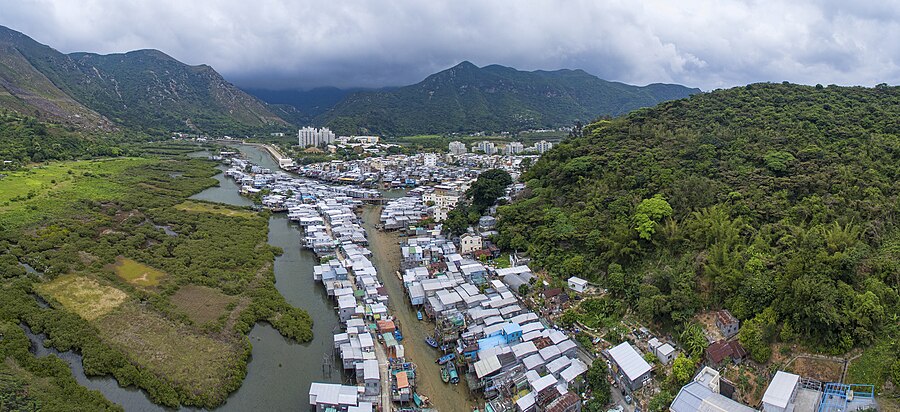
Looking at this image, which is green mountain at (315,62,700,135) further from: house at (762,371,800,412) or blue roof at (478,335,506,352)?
house at (762,371,800,412)

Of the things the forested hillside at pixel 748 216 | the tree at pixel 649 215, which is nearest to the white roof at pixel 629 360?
the forested hillside at pixel 748 216

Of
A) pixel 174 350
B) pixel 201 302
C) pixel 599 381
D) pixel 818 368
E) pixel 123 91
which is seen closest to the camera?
pixel 818 368

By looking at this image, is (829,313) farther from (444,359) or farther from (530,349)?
(444,359)

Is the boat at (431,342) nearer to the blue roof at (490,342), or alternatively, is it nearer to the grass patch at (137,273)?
the blue roof at (490,342)

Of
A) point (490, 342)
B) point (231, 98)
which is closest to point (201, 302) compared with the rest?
point (490, 342)

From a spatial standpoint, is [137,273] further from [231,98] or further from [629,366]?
[231,98]

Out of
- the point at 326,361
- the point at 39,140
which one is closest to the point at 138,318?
the point at 326,361
